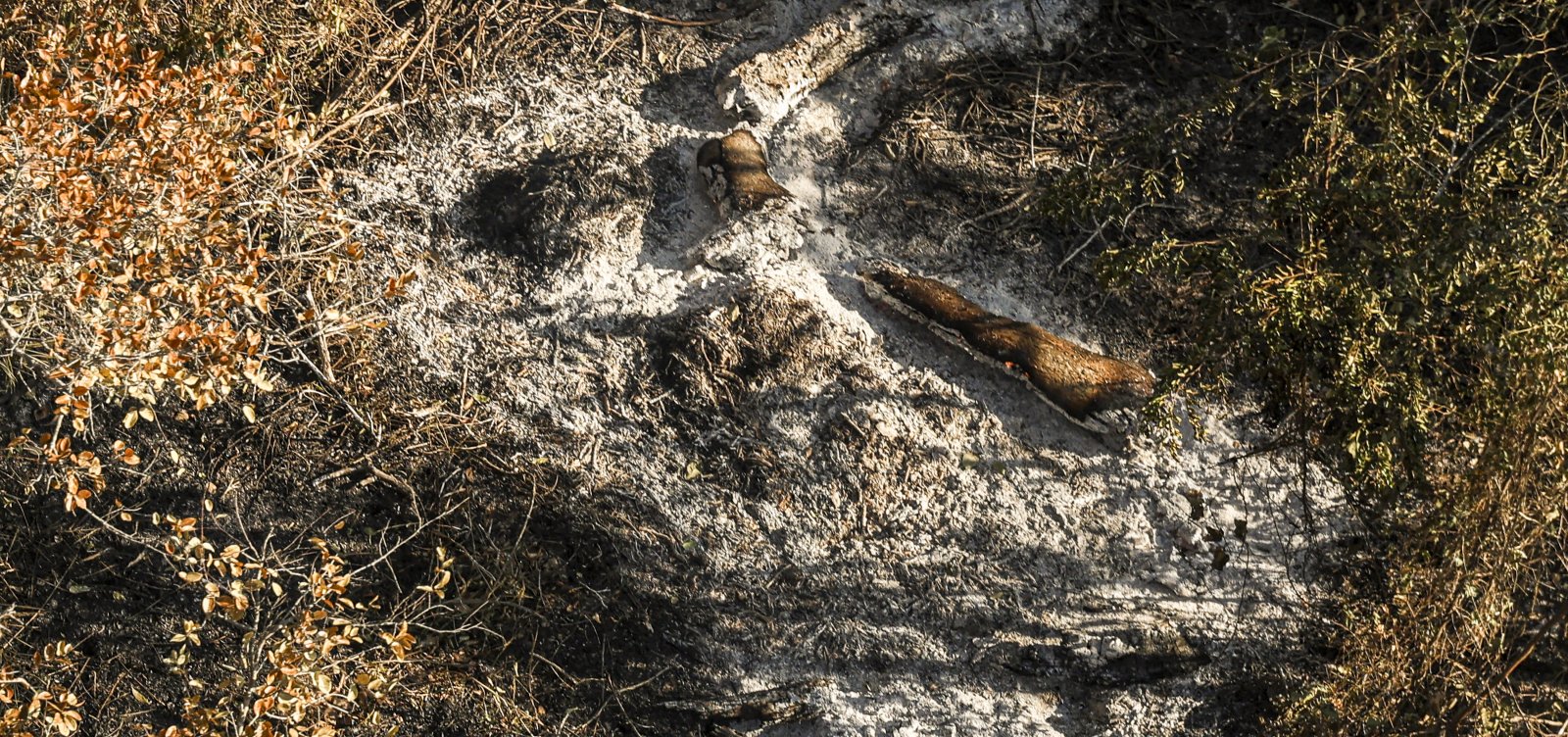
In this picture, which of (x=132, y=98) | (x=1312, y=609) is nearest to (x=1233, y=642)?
(x=1312, y=609)

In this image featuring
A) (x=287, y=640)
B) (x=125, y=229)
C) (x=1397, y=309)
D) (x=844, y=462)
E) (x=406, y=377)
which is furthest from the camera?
(x=406, y=377)

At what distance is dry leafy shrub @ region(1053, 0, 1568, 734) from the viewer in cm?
277

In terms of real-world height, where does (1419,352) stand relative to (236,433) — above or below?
above

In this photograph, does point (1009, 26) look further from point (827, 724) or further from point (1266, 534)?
point (827, 724)

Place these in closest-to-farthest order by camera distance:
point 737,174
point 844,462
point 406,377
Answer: point 844,462, point 406,377, point 737,174

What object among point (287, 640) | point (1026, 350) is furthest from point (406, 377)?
point (1026, 350)

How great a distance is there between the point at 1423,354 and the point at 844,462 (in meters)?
1.67

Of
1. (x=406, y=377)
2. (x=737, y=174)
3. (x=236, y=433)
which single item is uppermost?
(x=737, y=174)

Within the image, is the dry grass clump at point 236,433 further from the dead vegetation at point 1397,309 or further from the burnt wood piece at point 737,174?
the dead vegetation at point 1397,309

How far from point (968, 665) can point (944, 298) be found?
1.18m

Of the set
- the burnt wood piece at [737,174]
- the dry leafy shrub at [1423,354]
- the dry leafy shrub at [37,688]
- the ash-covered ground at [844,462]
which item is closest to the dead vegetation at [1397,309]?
the dry leafy shrub at [1423,354]

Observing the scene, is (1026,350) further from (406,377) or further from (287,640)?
(287,640)

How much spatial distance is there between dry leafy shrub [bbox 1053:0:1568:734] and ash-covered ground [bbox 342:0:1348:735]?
292mm

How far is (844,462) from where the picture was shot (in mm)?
3533
